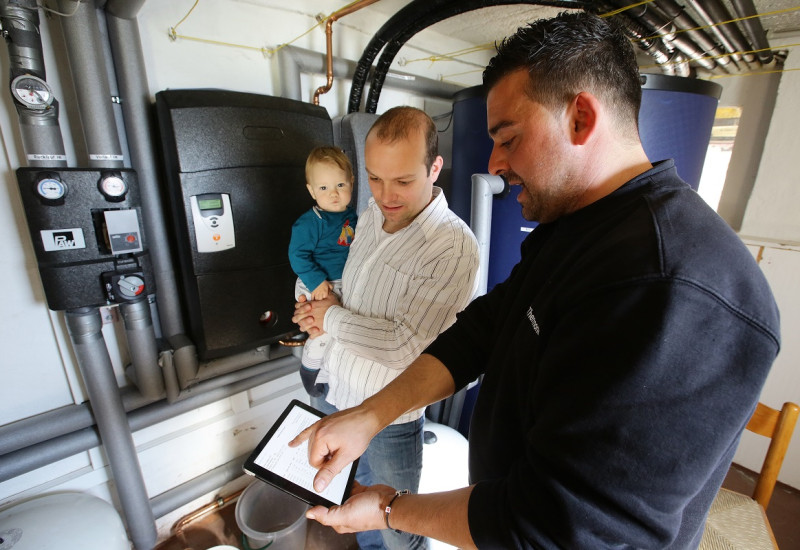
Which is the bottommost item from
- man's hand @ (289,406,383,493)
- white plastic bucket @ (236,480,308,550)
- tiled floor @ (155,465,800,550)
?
tiled floor @ (155,465,800,550)

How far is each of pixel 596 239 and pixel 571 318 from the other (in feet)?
0.40

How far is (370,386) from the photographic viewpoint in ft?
3.36

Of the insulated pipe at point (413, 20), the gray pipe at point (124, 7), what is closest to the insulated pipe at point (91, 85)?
the gray pipe at point (124, 7)

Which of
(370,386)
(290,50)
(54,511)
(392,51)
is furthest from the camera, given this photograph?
(392,51)

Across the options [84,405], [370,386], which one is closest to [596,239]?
[370,386]

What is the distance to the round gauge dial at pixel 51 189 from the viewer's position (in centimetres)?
96

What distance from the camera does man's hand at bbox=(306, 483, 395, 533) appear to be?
0.61 m

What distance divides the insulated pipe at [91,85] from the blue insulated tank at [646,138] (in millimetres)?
1171

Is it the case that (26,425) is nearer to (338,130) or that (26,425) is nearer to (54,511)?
(54,511)

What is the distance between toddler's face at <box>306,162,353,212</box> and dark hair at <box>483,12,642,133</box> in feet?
2.39

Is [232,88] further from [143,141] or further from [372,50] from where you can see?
[372,50]

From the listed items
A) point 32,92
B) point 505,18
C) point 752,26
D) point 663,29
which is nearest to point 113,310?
point 32,92

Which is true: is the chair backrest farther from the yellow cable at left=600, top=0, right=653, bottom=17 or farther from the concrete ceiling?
the concrete ceiling

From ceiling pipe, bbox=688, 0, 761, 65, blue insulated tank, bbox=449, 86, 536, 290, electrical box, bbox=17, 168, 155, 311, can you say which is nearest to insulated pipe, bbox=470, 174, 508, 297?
blue insulated tank, bbox=449, 86, 536, 290
